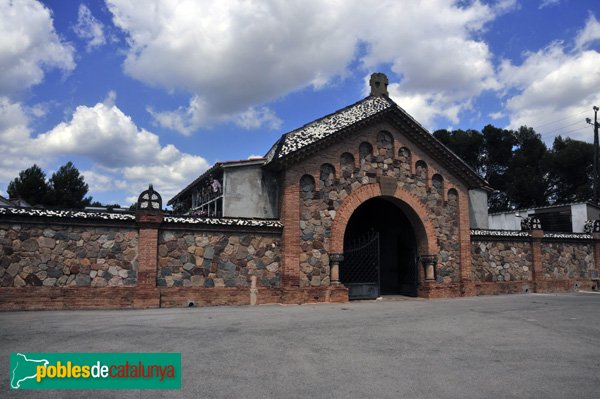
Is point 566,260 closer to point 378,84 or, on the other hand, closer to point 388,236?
point 388,236

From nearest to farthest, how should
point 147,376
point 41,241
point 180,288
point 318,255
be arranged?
point 147,376, point 41,241, point 180,288, point 318,255

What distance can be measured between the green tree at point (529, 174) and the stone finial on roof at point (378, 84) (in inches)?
1097

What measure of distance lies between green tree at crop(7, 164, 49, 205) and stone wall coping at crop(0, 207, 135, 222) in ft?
88.5

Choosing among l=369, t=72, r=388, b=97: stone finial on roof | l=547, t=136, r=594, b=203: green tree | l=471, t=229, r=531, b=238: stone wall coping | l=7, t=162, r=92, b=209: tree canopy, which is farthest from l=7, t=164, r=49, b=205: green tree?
l=547, t=136, r=594, b=203: green tree

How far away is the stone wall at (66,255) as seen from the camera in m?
10.9

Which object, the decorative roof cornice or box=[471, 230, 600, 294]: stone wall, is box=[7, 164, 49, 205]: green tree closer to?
the decorative roof cornice

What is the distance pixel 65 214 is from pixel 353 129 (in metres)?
9.54

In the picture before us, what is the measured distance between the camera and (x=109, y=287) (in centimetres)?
1145

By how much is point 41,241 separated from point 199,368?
309 inches

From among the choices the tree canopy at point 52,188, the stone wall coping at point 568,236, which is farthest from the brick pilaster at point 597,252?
the tree canopy at point 52,188

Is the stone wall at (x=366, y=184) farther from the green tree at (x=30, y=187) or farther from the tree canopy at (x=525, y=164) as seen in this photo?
the green tree at (x=30, y=187)

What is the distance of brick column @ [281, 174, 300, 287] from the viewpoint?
43.8ft

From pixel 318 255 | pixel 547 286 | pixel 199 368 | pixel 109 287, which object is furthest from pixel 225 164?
pixel 547 286

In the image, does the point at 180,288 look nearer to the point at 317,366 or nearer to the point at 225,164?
the point at 225,164
